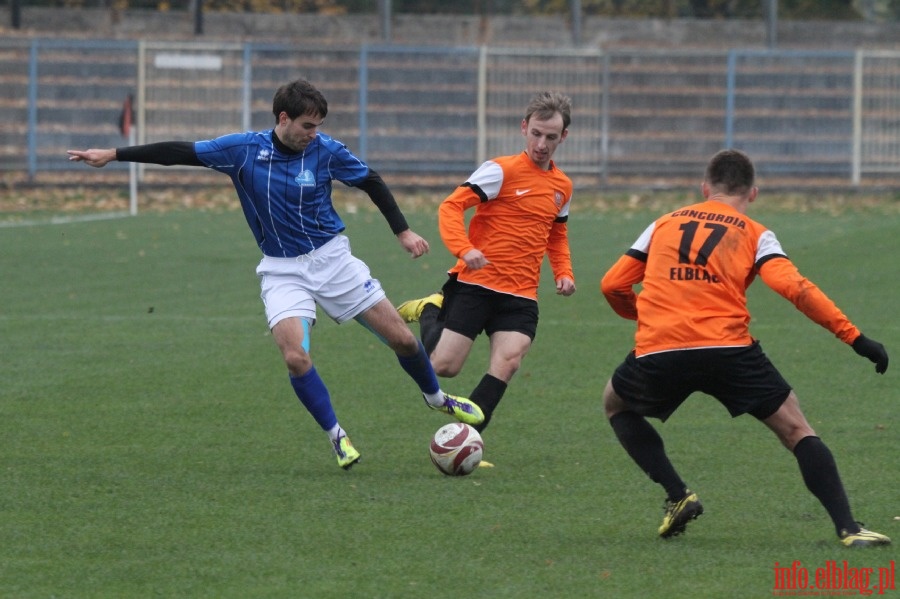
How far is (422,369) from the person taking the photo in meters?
7.56

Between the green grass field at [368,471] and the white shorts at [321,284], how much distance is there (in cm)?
79

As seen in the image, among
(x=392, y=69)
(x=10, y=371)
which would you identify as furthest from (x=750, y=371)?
(x=392, y=69)

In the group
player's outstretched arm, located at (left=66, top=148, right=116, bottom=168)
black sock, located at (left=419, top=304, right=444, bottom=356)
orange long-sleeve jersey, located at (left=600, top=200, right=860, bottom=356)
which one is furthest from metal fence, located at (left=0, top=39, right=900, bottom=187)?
orange long-sleeve jersey, located at (left=600, top=200, right=860, bottom=356)

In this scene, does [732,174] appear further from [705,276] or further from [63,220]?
[63,220]

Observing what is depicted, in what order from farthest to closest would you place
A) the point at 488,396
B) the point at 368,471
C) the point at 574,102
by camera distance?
1. the point at 574,102
2. the point at 488,396
3. the point at 368,471

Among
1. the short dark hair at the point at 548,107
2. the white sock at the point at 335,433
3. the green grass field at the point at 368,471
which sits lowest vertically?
the green grass field at the point at 368,471

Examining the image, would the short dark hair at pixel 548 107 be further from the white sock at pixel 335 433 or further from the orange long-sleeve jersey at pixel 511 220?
the white sock at pixel 335 433

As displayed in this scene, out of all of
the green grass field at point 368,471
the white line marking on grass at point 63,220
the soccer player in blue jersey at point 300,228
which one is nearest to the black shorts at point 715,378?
the green grass field at point 368,471

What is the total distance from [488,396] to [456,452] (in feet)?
2.30

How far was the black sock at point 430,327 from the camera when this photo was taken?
814 centimetres

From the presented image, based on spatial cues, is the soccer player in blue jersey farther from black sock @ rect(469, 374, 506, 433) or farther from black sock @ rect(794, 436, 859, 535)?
black sock @ rect(794, 436, 859, 535)

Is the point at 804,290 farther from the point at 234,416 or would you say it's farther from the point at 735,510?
the point at 234,416

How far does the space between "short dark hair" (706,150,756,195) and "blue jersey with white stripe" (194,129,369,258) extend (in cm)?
223

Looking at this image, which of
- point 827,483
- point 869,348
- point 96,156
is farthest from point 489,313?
point 869,348
